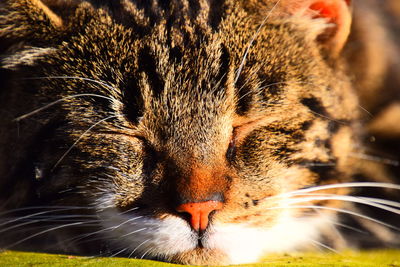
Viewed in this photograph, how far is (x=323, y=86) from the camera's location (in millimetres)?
1640

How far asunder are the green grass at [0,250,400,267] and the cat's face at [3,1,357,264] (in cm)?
6

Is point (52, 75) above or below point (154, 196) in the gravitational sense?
above

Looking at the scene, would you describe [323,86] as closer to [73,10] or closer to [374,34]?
[374,34]

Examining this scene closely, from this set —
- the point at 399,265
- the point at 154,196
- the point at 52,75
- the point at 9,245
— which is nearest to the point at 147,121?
the point at 154,196

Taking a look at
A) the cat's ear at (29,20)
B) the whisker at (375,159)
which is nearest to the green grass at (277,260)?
the whisker at (375,159)

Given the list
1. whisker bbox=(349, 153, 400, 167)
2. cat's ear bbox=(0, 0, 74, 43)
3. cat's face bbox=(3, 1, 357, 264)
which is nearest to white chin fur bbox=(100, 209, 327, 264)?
cat's face bbox=(3, 1, 357, 264)

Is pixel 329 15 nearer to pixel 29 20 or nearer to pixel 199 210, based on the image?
pixel 199 210

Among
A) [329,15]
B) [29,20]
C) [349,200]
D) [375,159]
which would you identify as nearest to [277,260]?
[349,200]

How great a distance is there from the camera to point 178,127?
4.77 ft

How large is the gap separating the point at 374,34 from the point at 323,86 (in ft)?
1.18

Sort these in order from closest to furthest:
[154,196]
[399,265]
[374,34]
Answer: [154,196]
[399,265]
[374,34]

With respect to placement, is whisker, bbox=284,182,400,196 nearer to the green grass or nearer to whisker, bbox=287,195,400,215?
whisker, bbox=287,195,400,215

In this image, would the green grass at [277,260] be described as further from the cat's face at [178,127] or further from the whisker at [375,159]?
the whisker at [375,159]

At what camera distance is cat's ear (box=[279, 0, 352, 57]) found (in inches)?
63.8
